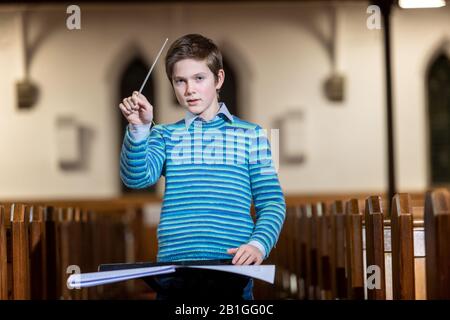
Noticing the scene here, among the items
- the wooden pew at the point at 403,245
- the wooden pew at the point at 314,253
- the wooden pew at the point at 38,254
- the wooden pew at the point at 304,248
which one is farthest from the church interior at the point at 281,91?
the wooden pew at the point at 403,245

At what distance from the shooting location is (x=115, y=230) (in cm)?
756

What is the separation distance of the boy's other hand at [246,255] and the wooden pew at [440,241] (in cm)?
47

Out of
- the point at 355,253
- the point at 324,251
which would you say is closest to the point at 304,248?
the point at 324,251

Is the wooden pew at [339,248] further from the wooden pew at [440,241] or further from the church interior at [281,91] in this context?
the church interior at [281,91]

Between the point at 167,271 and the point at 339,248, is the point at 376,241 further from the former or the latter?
the point at 167,271

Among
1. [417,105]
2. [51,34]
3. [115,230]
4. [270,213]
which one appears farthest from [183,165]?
[417,105]

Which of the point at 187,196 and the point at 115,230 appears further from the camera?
the point at 115,230

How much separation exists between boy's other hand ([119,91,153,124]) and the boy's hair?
0.41 ft

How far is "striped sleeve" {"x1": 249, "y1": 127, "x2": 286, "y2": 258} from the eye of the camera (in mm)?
2318

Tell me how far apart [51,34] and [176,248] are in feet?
27.2

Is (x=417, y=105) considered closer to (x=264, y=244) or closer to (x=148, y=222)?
(x=148, y=222)

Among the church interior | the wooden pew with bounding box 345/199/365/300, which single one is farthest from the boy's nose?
the church interior

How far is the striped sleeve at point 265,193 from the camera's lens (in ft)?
7.61

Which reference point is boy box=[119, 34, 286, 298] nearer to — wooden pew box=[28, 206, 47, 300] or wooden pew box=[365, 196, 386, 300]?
wooden pew box=[365, 196, 386, 300]
